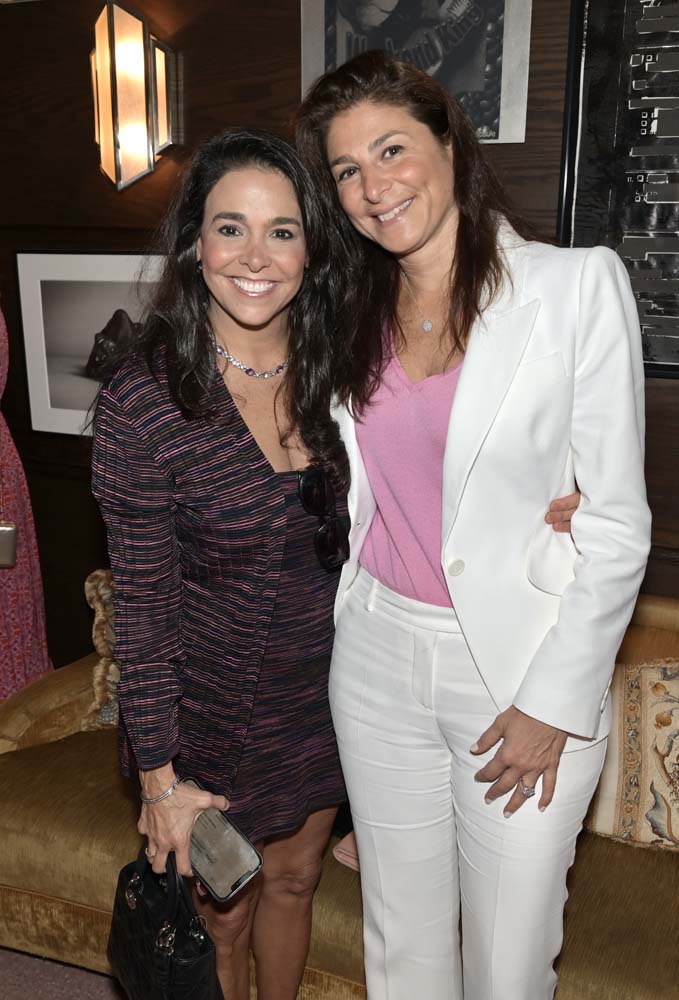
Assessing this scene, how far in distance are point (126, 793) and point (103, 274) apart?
1629 millimetres

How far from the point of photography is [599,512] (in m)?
1.50

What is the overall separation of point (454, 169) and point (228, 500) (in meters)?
0.69

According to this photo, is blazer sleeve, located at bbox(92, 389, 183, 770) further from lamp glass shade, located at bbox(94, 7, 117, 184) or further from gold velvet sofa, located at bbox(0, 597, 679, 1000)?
lamp glass shade, located at bbox(94, 7, 117, 184)

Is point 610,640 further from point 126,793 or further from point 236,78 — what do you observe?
point 236,78

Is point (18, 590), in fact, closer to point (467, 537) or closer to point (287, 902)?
point (287, 902)

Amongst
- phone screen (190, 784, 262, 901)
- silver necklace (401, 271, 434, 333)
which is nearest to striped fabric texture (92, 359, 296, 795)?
phone screen (190, 784, 262, 901)

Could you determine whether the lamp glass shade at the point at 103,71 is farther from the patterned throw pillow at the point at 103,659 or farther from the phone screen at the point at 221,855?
the phone screen at the point at 221,855

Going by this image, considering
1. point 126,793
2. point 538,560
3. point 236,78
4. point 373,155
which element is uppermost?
point 236,78

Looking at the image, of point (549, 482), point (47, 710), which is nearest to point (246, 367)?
point (549, 482)

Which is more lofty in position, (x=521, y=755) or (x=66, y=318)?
(x=66, y=318)

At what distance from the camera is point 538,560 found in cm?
160

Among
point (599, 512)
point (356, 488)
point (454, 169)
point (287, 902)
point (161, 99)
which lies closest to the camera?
point (599, 512)

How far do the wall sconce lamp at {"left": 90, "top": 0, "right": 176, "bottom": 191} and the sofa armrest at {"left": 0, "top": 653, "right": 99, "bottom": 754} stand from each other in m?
1.51

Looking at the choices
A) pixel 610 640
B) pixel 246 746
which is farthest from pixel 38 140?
pixel 610 640
